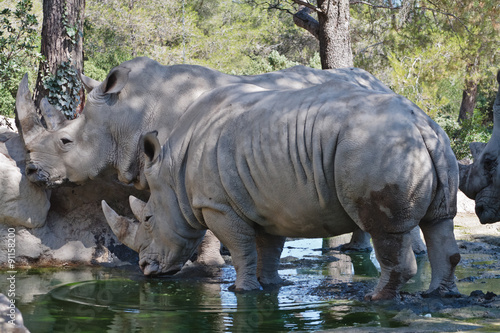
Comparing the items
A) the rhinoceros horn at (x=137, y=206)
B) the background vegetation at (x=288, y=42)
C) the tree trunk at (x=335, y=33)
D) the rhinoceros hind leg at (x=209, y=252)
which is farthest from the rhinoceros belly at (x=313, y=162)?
the tree trunk at (x=335, y=33)

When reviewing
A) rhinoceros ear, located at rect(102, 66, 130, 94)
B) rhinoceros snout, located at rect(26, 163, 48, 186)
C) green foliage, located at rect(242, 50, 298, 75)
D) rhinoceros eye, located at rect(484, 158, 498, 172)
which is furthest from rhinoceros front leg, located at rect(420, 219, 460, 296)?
green foliage, located at rect(242, 50, 298, 75)

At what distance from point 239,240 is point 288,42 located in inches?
1181

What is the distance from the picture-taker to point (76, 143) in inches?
316

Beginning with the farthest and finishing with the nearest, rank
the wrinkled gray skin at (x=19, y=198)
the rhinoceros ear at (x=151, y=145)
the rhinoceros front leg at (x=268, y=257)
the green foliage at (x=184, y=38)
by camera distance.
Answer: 1. the green foliage at (x=184, y=38)
2. the wrinkled gray skin at (x=19, y=198)
3. the rhinoceros front leg at (x=268, y=257)
4. the rhinoceros ear at (x=151, y=145)

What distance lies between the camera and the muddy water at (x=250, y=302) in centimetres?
490

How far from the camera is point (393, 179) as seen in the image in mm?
5137

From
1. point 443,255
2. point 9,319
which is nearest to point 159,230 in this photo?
point 443,255

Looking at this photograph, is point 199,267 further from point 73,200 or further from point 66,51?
point 66,51

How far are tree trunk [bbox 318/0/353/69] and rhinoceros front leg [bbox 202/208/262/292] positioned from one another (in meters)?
6.70

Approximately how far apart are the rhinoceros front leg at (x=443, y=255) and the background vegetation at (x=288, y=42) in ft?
21.6

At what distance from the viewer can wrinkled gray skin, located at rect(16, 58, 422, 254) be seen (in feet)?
25.5

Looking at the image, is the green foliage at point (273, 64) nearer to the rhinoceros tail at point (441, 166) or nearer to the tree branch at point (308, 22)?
the tree branch at point (308, 22)

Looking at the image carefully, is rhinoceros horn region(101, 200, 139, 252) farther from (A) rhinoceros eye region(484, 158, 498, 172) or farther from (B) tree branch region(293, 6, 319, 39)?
(B) tree branch region(293, 6, 319, 39)

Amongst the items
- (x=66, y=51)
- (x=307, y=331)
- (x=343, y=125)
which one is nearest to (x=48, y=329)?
(x=307, y=331)
